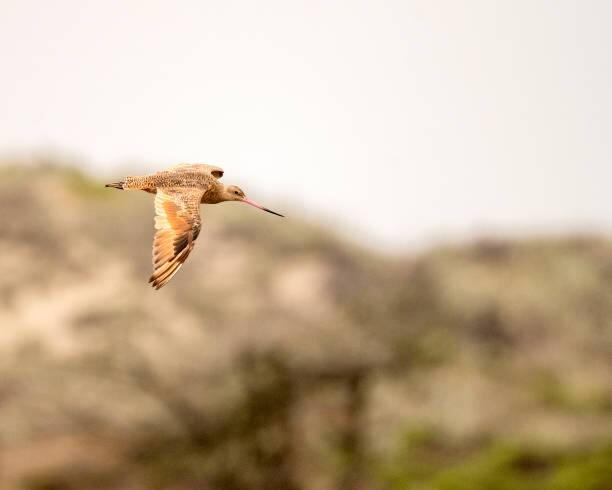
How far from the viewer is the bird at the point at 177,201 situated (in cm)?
899

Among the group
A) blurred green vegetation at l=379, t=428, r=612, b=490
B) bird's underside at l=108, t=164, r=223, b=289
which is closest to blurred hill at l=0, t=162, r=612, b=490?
blurred green vegetation at l=379, t=428, r=612, b=490

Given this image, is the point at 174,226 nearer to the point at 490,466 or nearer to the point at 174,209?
the point at 174,209

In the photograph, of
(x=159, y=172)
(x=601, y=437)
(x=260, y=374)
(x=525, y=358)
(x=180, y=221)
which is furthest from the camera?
(x=525, y=358)

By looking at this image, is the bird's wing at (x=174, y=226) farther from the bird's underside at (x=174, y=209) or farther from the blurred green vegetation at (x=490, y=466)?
the blurred green vegetation at (x=490, y=466)

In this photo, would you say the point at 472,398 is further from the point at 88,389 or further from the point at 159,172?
the point at 159,172

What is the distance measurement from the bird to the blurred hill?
21.9 metres

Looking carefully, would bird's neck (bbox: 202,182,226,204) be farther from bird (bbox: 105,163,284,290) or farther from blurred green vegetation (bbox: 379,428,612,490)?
blurred green vegetation (bbox: 379,428,612,490)

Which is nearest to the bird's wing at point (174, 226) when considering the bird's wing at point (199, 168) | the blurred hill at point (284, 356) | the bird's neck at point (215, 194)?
the bird's neck at point (215, 194)

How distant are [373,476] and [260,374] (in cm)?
507

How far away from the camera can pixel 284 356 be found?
35.3 meters

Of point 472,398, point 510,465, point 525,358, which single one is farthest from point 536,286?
point 510,465

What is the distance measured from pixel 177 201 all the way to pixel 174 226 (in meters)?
0.32

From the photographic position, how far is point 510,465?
37.4 metres

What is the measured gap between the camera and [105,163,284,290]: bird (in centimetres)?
899
